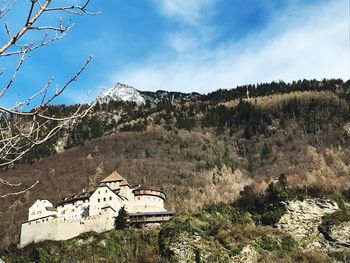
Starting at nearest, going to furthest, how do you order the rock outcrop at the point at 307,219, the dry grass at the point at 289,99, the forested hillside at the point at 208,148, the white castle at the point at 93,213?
the white castle at the point at 93,213 < the rock outcrop at the point at 307,219 < the forested hillside at the point at 208,148 < the dry grass at the point at 289,99

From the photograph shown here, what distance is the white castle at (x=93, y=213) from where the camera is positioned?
6400cm

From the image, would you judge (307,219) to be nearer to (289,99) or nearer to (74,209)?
(74,209)

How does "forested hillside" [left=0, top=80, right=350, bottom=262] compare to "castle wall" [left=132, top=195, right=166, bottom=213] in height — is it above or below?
above

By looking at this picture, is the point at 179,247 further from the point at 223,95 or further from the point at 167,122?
the point at 223,95

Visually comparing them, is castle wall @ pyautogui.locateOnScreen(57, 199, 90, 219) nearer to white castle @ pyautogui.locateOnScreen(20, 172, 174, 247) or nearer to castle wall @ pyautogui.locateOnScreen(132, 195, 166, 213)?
white castle @ pyautogui.locateOnScreen(20, 172, 174, 247)

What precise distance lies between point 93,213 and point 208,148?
226 ft

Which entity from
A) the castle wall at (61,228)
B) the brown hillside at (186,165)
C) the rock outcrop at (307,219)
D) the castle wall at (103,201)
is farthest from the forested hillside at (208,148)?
the castle wall at (103,201)

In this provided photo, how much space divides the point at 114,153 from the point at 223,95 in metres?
74.6

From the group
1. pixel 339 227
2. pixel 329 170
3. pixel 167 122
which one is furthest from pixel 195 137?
pixel 339 227

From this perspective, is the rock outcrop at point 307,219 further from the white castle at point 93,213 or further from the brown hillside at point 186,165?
the white castle at point 93,213

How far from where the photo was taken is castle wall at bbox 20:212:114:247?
63.5 meters

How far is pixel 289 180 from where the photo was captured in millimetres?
89062

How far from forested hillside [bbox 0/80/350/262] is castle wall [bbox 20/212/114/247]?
605cm

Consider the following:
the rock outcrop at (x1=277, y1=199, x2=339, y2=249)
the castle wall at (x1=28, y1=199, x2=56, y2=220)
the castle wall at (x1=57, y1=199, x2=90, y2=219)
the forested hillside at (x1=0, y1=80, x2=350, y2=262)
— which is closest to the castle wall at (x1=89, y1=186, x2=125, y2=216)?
the castle wall at (x1=57, y1=199, x2=90, y2=219)
